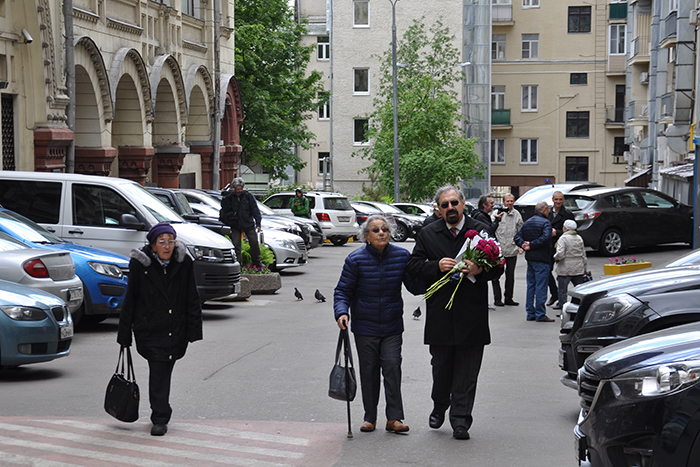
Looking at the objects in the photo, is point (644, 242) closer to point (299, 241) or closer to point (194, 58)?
point (299, 241)

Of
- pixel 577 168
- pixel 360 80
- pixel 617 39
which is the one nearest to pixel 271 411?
pixel 360 80

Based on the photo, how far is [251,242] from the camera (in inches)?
733

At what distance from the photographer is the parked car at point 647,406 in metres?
4.76

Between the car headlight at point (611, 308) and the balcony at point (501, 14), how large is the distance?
53.7 metres

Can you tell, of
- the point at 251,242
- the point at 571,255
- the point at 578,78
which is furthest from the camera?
the point at 578,78

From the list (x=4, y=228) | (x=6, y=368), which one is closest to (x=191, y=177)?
(x=4, y=228)

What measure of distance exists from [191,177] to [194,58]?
4.32m

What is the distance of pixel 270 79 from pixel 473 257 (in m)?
39.4

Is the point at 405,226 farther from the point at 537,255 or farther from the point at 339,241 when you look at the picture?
the point at 537,255

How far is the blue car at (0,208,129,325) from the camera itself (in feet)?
41.0

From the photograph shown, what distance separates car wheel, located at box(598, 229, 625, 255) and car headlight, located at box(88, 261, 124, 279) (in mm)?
14766

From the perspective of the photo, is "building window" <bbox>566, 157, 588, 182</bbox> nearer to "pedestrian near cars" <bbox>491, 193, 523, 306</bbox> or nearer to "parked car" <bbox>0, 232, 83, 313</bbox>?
"pedestrian near cars" <bbox>491, 193, 523, 306</bbox>

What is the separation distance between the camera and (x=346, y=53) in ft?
184

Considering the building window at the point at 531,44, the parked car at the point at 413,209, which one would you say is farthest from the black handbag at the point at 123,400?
the building window at the point at 531,44
